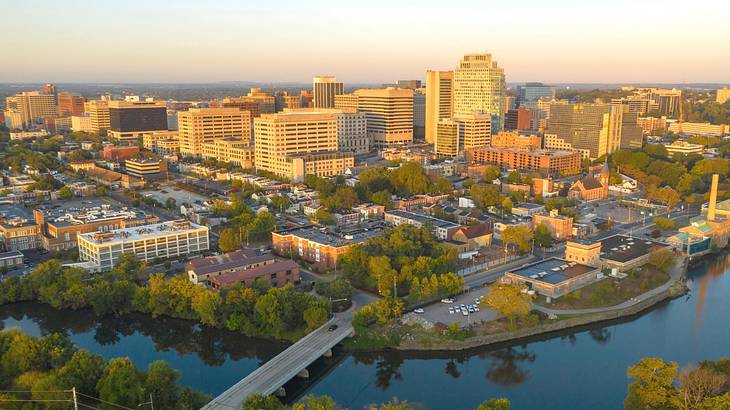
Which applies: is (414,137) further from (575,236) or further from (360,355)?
(360,355)

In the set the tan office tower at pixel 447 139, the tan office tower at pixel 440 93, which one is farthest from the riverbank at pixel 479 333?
the tan office tower at pixel 440 93

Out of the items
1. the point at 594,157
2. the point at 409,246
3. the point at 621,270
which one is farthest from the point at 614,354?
the point at 594,157

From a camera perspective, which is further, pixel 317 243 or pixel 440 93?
pixel 440 93

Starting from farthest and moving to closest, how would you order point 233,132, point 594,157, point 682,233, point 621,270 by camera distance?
point 233,132
point 594,157
point 682,233
point 621,270

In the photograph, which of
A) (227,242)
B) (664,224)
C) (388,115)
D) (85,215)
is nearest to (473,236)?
(664,224)

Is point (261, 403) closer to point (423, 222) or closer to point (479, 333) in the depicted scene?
point (479, 333)
